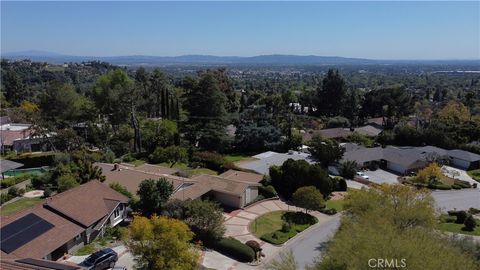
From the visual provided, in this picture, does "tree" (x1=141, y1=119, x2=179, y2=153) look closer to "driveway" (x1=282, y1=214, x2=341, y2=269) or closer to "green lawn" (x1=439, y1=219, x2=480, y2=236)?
"driveway" (x1=282, y1=214, x2=341, y2=269)

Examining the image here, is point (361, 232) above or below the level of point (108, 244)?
above

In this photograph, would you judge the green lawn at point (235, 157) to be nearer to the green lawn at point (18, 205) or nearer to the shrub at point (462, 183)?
Result: the shrub at point (462, 183)

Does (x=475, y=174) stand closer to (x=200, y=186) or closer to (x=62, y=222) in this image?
(x=200, y=186)

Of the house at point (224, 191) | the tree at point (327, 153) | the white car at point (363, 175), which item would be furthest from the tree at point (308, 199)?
the tree at point (327, 153)

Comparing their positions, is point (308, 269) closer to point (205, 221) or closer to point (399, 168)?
point (205, 221)

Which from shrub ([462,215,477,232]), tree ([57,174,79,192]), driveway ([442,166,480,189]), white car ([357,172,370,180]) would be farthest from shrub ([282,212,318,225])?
driveway ([442,166,480,189])

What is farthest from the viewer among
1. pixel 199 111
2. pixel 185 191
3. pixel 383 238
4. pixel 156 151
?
pixel 199 111

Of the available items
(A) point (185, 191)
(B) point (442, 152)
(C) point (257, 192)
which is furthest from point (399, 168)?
(A) point (185, 191)
